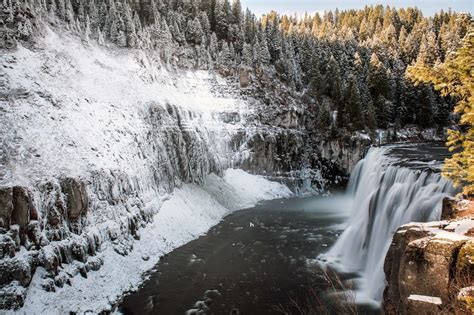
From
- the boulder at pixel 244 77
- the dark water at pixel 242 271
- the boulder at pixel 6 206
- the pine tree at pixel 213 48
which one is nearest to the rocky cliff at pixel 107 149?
the boulder at pixel 6 206

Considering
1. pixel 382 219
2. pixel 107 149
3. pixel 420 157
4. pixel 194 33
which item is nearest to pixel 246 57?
pixel 194 33

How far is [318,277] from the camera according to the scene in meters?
19.6

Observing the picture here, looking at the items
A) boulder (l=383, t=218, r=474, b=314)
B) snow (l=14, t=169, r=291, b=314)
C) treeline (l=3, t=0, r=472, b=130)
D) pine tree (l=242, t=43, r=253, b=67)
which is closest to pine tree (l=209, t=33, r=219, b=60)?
treeline (l=3, t=0, r=472, b=130)

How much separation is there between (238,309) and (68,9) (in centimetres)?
3419

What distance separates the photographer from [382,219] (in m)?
21.6

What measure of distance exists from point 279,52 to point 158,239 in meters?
46.8

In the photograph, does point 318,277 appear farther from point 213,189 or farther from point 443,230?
point 213,189

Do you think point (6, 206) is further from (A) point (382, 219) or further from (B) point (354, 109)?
(B) point (354, 109)

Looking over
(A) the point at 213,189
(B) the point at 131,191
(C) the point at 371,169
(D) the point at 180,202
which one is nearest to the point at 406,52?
(C) the point at 371,169

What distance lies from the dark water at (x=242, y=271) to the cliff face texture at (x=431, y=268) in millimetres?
3128

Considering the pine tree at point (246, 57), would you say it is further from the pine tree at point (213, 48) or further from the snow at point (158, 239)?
the snow at point (158, 239)

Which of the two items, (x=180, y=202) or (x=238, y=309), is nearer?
(x=238, y=309)

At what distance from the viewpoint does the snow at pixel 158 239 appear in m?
14.6

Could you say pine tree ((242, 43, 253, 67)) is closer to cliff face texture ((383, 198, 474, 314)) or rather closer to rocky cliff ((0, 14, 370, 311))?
rocky cliff ((0, 14, 370, 311))
